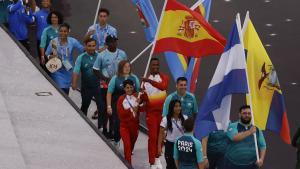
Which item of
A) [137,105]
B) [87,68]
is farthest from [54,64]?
[137,105]

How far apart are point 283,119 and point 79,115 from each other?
10.5 feet

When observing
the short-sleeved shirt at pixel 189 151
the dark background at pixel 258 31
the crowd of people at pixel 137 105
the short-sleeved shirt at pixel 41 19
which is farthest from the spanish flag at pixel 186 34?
the dark background at pixel 258 31

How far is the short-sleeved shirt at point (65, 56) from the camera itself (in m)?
A: 12.5

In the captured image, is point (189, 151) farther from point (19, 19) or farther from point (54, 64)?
point (19, 19)

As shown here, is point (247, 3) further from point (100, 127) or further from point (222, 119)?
point (222, 119)

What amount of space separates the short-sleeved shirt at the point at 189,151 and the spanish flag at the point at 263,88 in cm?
72

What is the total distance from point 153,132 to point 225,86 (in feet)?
6.61

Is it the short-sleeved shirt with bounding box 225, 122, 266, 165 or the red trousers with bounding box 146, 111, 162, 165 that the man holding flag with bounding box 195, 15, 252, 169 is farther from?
the red trousers with bounding box 146, 111, 162, 165

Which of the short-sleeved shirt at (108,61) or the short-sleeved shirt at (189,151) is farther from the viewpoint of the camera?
the short-sleeved shirt at (108,61)

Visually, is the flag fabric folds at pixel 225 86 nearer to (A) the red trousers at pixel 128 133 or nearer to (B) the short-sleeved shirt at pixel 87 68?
(A) the red trousers at pixel 128 133

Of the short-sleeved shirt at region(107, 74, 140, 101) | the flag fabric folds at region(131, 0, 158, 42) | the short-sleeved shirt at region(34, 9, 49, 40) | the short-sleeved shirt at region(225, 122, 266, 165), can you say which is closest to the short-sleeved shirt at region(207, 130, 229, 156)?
the short-sleeved shirt at region(225, 122, 266, 165)

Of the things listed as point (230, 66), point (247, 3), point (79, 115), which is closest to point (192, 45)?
point (230, 66)

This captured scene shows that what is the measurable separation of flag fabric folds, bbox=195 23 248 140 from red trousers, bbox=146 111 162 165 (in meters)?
1.74

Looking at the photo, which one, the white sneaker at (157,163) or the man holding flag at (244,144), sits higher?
the man holding flag at (244,144)
